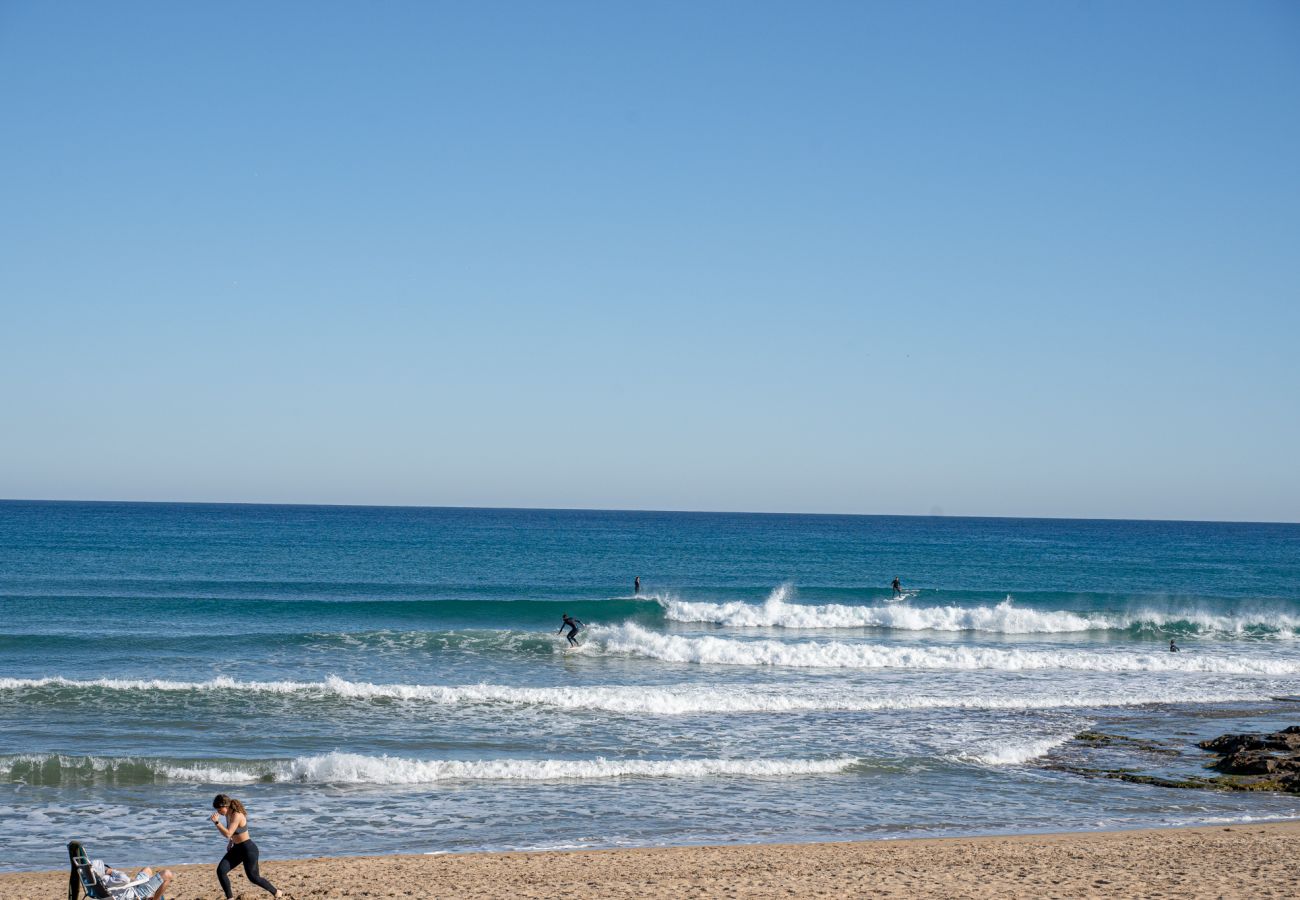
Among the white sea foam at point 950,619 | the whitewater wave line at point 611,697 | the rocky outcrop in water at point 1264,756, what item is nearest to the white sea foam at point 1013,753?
the rocky outcrop in water at point 1264,756

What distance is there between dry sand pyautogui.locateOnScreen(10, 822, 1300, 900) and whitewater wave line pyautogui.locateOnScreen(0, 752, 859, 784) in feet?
12.2

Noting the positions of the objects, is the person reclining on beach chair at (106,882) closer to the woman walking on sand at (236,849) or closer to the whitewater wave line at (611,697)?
the woman walking on sand at (236,849)

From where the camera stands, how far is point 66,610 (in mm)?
35906

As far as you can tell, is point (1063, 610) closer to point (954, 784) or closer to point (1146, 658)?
point (1146, 658)

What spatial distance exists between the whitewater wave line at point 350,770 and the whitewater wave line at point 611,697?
4502 mm

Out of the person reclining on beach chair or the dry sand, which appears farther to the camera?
the dry sand

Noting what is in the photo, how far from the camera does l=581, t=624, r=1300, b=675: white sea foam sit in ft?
94.4

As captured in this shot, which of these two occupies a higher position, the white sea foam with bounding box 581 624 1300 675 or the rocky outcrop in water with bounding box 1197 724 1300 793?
the rocky outcrop in water with bounding box 1197 724 1300 793

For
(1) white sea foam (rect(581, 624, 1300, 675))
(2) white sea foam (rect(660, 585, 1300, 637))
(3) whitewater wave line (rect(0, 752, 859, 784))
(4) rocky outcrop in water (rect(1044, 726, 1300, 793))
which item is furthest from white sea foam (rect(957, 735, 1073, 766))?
(2) white sea foam (rect(660, 585, 1300, 637))

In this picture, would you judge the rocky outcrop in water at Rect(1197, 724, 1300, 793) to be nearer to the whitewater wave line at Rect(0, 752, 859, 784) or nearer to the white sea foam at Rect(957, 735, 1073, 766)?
the white sea foam at Rect(957, 735, 1073, 766)

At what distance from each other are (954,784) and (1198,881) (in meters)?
4.98

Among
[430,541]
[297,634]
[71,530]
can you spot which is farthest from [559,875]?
[71,530]

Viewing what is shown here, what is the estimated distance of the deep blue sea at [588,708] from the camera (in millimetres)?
14703

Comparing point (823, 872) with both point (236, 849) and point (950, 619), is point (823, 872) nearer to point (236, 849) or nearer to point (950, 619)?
point (236, 849)
